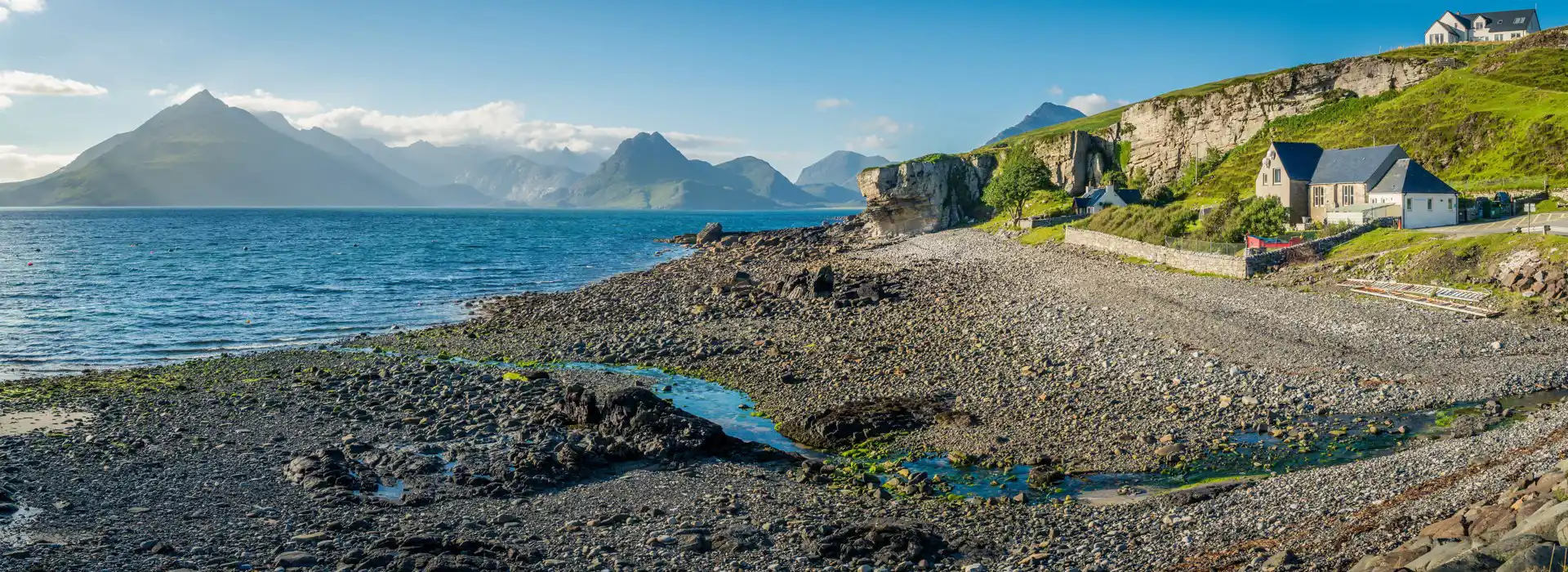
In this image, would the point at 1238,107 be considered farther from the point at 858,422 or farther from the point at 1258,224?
the point at 858,422

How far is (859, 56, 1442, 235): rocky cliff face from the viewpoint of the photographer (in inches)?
4126

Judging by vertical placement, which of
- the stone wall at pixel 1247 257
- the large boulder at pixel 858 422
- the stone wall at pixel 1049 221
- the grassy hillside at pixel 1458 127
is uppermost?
the grassy hillside at pixel 1458 127

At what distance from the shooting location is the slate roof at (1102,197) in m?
91.3

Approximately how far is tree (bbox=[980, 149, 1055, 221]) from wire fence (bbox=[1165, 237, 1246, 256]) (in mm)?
39508

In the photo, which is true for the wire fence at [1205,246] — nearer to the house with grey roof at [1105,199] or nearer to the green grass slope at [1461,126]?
the green grass slope at [1461,126]

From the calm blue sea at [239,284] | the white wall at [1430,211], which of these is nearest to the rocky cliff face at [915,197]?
the calm blue sea at [239,284]

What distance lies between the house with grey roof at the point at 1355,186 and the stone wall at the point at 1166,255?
11376 mm

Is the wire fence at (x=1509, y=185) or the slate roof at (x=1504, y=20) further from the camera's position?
the slate roof at (x=1504, y=20)

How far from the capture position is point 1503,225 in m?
49.4

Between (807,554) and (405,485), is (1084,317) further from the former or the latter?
(405,485)

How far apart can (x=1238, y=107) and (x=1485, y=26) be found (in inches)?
2351

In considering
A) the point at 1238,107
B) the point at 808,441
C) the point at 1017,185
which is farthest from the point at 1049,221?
the point at 808,441

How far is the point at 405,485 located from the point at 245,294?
54594 millimetres

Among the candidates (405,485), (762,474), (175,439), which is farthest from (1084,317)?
(175,439)
